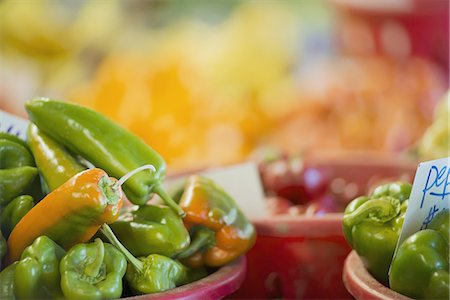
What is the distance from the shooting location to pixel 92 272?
1055 mm

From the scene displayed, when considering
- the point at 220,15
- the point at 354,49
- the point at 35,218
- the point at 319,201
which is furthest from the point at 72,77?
the point at 35,218

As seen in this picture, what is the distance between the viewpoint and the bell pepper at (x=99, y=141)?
1.23 m

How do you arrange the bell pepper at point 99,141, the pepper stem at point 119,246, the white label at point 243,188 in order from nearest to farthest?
the pepper stem at point 119,246
the bell pepper at point 99,141
the white label at point 243,188

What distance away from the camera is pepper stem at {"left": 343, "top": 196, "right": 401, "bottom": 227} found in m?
1.22

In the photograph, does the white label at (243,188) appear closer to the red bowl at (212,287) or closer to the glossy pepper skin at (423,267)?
the red bowl at (212,287)

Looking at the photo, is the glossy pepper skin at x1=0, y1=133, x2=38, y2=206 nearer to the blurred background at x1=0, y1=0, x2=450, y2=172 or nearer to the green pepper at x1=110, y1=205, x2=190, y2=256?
the green pepper at x1=110, y1=205, x2=190, y2=256

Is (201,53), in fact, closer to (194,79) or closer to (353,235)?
(194,79)

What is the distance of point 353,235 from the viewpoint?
4.07 ft

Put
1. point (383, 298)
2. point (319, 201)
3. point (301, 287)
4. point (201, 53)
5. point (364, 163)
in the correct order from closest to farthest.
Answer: point (383, 298) < point (301, 287) < point (319, 201) < point (364, 163) < point (201, 53)

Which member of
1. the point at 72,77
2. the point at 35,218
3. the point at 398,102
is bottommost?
the point at 398,102

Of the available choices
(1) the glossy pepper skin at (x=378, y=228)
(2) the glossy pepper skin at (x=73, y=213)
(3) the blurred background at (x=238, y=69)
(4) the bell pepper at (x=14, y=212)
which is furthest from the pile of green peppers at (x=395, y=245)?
(3) the blurred background at (x=238, y=69)

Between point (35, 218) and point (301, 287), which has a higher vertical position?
point (35, 218)

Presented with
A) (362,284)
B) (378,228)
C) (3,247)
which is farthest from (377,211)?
(3,247)

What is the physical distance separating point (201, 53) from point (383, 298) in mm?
2157
